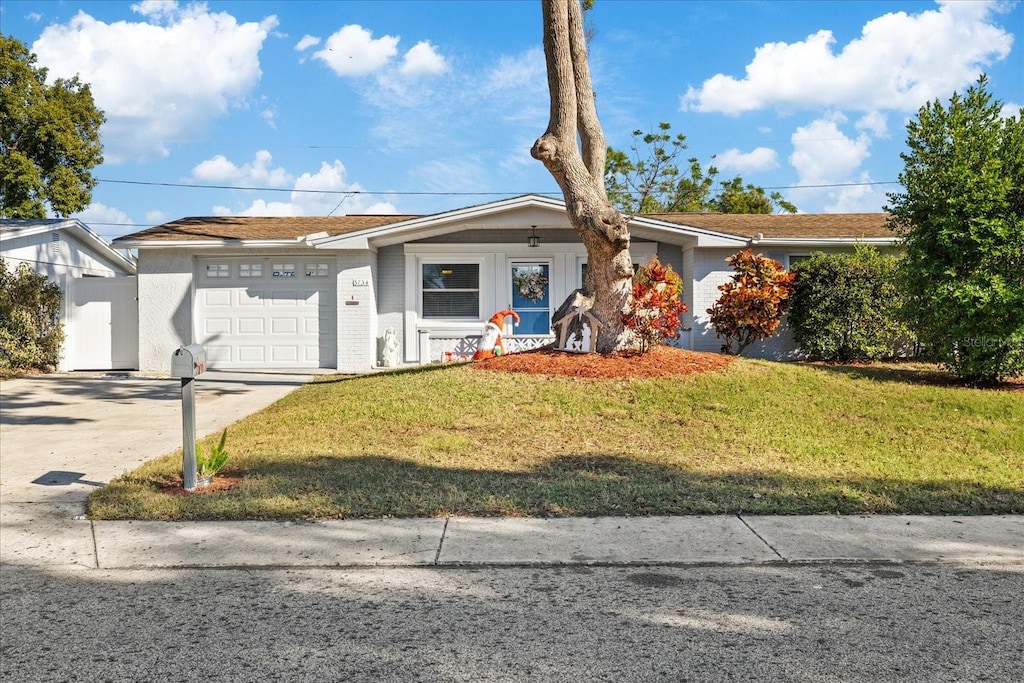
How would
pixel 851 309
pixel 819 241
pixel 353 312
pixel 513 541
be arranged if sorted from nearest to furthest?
pixel 513 541, pixel 851 309, pixel 819 241, pixel 353 312

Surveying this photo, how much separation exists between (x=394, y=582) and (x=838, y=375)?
8775 millimetres

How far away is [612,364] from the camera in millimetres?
10961

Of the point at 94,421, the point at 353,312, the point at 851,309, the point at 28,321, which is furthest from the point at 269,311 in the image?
the point at 851,309

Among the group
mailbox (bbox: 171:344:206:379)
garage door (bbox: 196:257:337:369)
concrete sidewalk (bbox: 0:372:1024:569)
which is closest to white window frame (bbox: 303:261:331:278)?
garage door (bbox: 196:257:337:369)

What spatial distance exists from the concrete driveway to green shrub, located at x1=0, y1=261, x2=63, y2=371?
2.17ft

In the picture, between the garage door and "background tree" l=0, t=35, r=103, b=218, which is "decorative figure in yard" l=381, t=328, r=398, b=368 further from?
"background tree" l=0, t=35, r=103, b=218

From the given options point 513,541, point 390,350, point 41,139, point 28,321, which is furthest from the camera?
point 41,139

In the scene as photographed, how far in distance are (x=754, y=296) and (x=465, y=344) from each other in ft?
20.4

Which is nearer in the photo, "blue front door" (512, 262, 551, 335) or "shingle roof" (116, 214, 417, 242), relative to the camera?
"shingle roof" (116, 214, 417, 242)

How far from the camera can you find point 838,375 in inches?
452

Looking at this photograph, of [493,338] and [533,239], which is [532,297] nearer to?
[533,239]

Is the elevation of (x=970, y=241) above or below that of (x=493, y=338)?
above

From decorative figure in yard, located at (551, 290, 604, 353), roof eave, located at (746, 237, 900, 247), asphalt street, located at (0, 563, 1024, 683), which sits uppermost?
roof eave, located at (746, 237, 900, 247)

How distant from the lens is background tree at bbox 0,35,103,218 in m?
30.8
